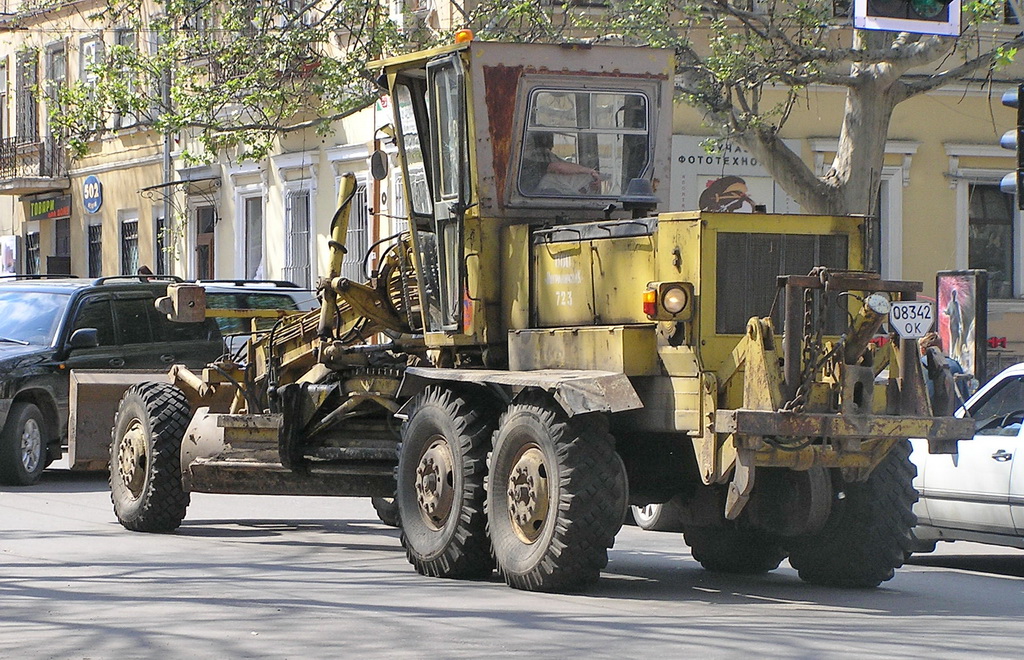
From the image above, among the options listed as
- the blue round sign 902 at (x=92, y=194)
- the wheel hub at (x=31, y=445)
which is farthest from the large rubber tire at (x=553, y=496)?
the blue round sign 902 at (x=92, y=194)

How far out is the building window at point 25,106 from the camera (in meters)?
41.3

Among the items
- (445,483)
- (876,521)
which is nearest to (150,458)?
(445,483)

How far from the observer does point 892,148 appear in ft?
89.2

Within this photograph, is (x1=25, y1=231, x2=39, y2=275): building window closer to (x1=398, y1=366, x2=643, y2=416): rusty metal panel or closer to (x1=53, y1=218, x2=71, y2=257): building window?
(x1=53, y1=218, x2=71, y2=257): building window

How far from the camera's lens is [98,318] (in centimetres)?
1858

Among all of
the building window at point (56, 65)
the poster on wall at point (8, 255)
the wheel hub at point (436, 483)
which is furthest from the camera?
the poster on wall at point (8, 255)

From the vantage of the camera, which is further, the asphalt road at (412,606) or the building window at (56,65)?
the building window at (56,65)

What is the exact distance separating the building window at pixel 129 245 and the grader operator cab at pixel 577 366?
25329 mm

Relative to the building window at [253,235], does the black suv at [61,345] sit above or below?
below

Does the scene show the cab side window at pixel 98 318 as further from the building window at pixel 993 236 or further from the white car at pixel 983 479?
the building window at pixel 993 236

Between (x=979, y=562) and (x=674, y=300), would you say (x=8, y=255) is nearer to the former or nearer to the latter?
(x=979, y=562)

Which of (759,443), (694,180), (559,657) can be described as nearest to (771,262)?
(759,443)

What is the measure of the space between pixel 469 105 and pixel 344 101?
1144 centimetres

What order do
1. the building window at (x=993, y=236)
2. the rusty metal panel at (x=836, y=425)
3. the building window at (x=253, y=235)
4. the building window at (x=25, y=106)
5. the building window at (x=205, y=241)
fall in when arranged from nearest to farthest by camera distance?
the rusty metal panel at (x=836, y=425) < the building window at (x=993, y=236) < the building window at (x=253, y=235) < the building window at (x=205, y=241) < the building window at (x=25, y=106)
